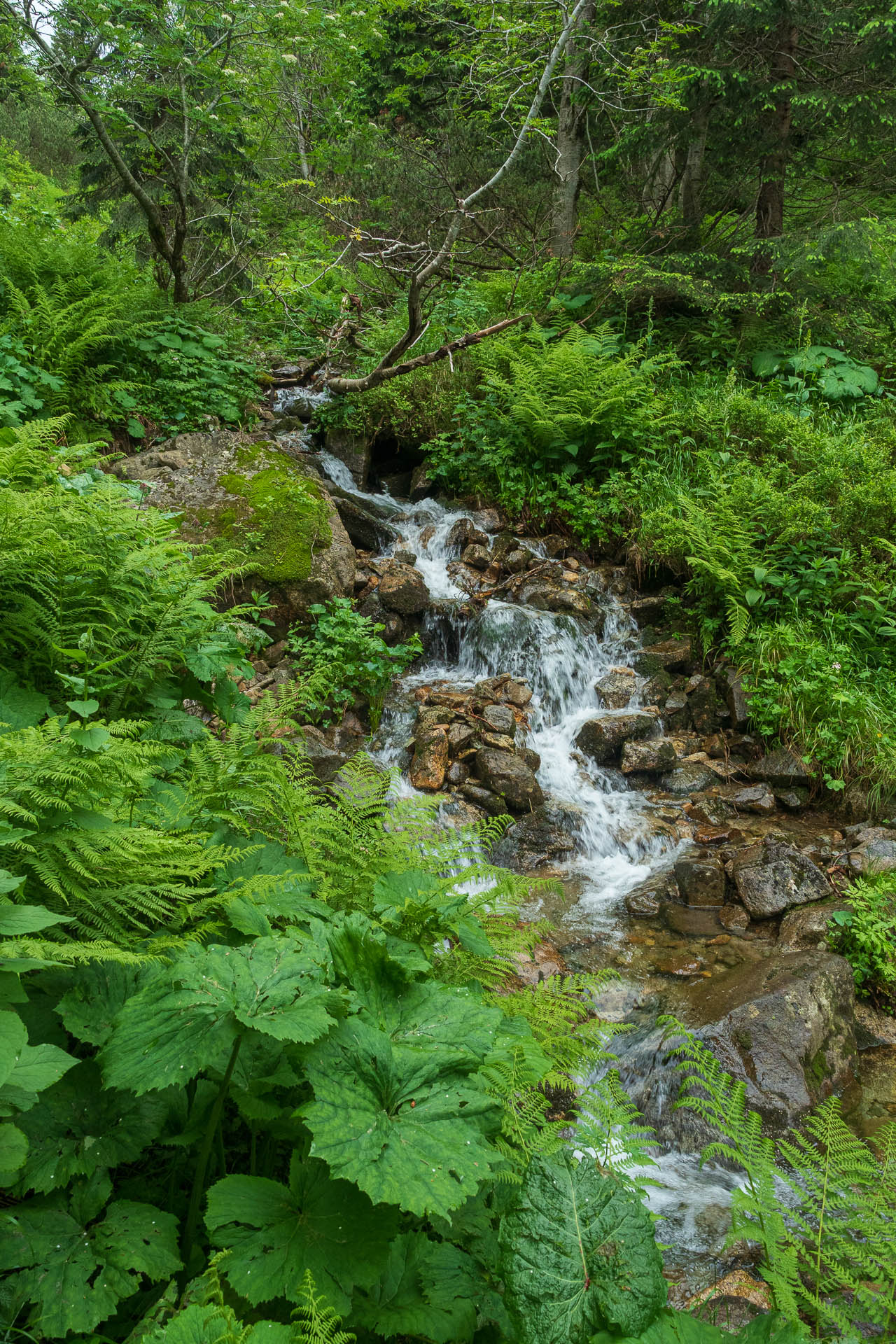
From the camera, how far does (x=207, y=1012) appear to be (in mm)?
1349

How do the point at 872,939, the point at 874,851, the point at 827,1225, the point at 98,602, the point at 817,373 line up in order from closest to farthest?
the point at 827,1225 → the point at 98,602 → the point at 872,939 → the point at 874,851 → the point at 817,373

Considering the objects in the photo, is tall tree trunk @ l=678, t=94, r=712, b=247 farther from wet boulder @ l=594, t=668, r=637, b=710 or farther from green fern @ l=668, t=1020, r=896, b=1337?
green fern @ l=668, t=1020, r=896, b=1337

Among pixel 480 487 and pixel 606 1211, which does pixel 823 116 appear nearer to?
pixel 480 487

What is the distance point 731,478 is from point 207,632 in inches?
232

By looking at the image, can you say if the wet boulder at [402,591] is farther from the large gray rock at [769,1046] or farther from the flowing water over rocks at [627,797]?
the large gray rock at [769,1046]

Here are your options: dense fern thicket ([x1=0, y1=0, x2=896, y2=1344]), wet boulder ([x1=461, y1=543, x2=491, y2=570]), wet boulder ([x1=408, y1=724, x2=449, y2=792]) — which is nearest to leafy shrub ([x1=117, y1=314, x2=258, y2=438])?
dense fern thicket ([x1=0, y1=0, x2=896, y2=1344])

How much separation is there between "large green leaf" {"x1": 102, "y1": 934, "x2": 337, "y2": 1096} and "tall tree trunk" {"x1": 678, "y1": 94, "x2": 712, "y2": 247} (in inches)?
415

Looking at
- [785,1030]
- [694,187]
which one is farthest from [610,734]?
→ [694,187]

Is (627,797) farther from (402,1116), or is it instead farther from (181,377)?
(181,377)

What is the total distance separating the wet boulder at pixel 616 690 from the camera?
6.61 m

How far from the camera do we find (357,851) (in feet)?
8.33

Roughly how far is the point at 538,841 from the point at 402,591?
2.67 m

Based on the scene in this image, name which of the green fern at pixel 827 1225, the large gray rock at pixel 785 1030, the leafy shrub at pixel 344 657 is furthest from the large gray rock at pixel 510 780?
the green fern at pixel 827 1225

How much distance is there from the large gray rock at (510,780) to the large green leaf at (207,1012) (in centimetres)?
413
